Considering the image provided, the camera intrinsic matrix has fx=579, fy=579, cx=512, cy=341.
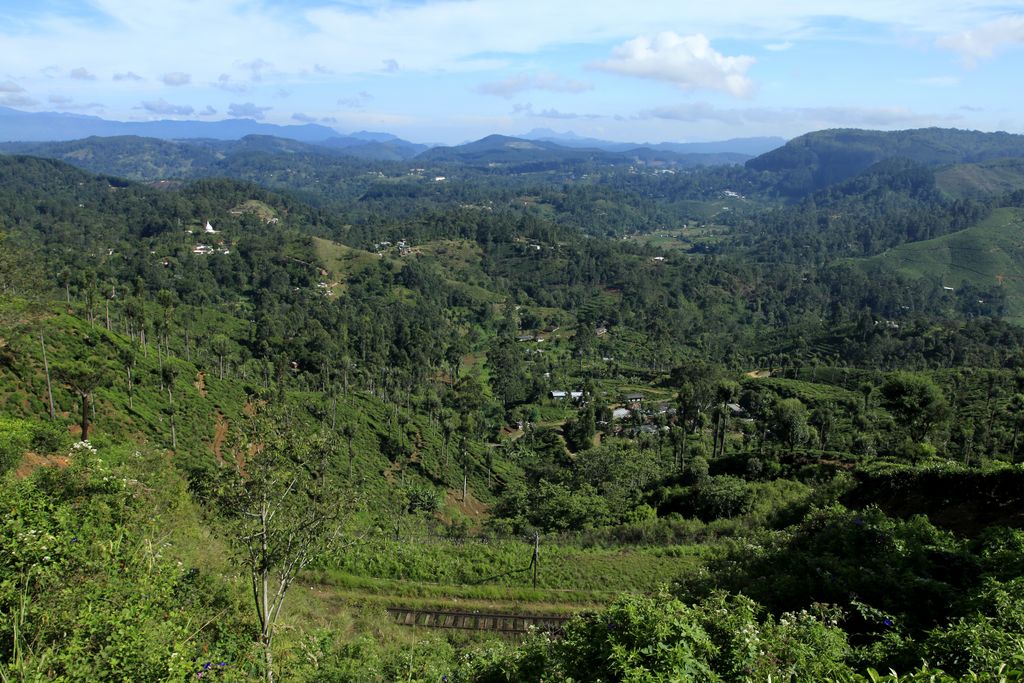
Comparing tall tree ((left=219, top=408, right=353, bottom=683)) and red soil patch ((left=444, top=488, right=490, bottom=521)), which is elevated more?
tall tree ((left=219, top=408, right=353, bottom=683))

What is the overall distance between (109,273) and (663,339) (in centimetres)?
9727

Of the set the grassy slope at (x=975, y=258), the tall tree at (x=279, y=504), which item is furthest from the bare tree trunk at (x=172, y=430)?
the grassy slope at (x=975, y=258)

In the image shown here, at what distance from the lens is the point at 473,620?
1858 cm

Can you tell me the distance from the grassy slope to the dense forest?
8588mm

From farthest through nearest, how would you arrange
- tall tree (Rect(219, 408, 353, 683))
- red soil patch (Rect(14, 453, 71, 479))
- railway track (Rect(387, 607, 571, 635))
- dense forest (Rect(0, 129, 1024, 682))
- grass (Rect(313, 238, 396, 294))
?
grass (Rect(313, 238, 396, 294)) → red soil patch (Rect(14, 453, 71, 479)) → railway track (Rect(387, 607, 571, 635)) → tall tree (Rect(219, 408, 353, 683)) → dense forest (Rect(0, 129, 1024, 682))

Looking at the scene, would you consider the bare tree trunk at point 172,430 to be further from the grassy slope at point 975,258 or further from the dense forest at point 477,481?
the grassy slope at point 975,258

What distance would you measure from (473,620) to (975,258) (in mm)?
169849

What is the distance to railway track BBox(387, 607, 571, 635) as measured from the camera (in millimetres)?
18141

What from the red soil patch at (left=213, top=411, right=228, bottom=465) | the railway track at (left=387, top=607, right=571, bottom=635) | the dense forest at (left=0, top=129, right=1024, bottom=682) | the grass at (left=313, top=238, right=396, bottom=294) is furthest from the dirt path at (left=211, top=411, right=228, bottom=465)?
the grass at (left=313, top=238, right=396, bottom=294)

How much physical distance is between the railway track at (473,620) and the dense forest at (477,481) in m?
0.22

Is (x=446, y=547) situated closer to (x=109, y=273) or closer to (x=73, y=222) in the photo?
(x=109, y=273)

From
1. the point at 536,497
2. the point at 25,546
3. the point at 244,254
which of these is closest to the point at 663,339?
the point at 536,497

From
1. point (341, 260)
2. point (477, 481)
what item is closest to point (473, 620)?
point (477, 481)

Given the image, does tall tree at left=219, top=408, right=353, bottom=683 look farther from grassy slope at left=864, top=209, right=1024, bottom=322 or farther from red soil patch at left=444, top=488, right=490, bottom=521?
grassy slope at left=864, top=209, right=1024, bottom=322
